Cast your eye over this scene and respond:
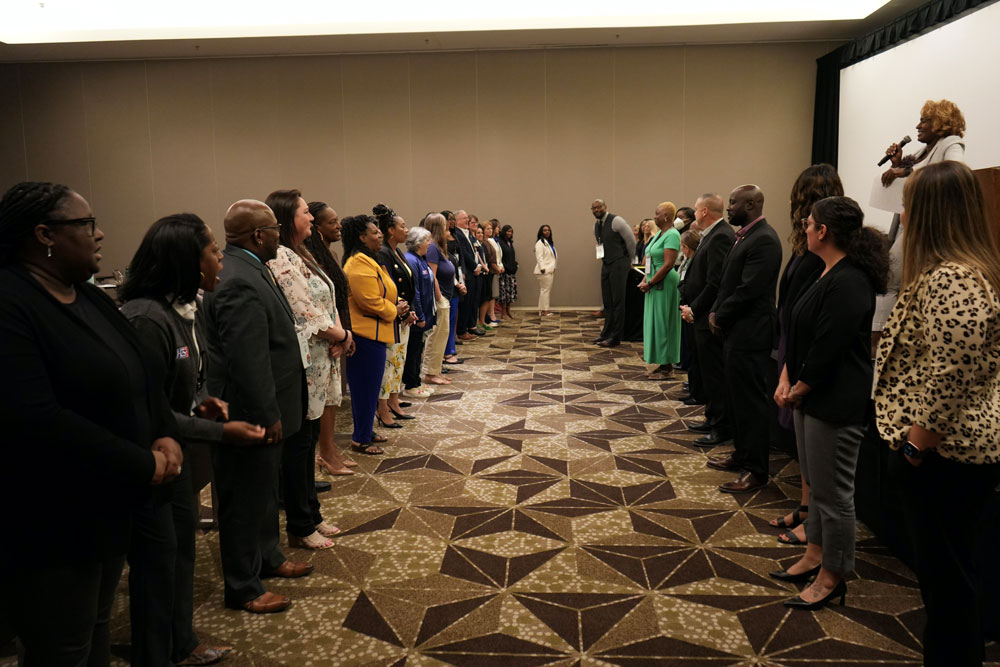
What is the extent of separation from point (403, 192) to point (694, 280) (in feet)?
29.8

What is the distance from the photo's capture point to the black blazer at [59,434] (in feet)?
4.92

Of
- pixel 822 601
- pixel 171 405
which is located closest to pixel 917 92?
pixel 822 601

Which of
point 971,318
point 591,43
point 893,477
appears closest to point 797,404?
point 893,477

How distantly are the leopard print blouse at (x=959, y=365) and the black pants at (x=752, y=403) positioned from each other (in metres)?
2.17

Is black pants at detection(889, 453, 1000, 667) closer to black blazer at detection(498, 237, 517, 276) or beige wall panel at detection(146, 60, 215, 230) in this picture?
black blazer at detection(498, 237, 517, 276)

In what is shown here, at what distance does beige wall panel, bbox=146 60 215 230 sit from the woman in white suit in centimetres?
613

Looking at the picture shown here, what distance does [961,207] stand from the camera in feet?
6.58

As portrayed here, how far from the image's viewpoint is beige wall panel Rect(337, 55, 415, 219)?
1317 centimetres

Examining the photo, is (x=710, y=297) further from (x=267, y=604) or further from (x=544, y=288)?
(x=544, y=288)

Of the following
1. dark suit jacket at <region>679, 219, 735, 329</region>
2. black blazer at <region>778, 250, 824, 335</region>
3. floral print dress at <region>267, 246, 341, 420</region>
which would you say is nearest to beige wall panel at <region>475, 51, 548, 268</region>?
dark suit jacket at <region>679, 219, 735, 329</region>

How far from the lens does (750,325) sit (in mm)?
4172

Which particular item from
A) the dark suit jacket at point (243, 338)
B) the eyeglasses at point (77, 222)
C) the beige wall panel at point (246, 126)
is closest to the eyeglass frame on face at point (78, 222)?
the eyeglasses at point (77, 222)

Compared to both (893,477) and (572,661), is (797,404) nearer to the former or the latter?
(893,477)

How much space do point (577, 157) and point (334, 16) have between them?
4592 millimetres
